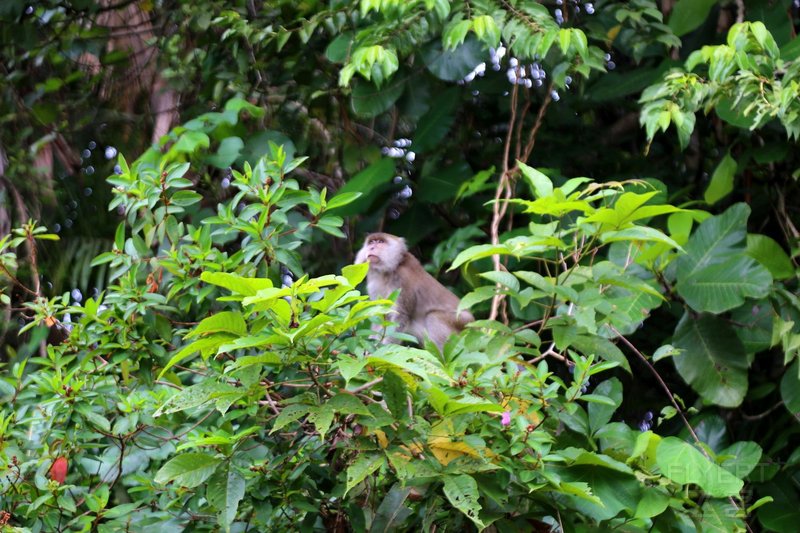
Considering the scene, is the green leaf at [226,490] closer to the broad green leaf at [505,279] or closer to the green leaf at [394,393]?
the green leaf at [394,393]

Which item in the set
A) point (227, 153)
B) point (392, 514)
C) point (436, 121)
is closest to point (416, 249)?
point (436, 121)

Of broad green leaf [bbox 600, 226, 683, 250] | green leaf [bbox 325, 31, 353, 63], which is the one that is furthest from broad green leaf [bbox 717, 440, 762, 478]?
green leaf [bbox 325, 31, 353, 63]

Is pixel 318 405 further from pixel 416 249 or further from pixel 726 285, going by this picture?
pixel 416 249

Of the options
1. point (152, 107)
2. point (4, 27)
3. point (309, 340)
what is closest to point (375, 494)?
point (309, 340)

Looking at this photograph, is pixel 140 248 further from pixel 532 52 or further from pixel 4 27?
pixel 4 27

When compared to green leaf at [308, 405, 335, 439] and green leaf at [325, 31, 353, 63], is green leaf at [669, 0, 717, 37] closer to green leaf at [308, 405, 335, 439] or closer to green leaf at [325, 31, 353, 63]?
green leaf at [325, 31, 353, 63]

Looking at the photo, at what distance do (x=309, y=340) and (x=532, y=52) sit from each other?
2.32 metres

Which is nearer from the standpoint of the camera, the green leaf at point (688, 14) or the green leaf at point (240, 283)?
the green leaf at point (240, 283)

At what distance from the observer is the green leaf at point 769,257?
4570 millimetres

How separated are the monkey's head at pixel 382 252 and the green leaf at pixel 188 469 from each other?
2.55 metres

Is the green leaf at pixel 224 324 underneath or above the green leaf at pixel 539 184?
above

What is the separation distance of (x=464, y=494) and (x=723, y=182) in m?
2.97

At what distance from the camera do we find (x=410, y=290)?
17.3 feet

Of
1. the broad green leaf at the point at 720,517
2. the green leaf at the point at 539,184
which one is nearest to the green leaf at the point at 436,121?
the green leaf at the point at 539,184
